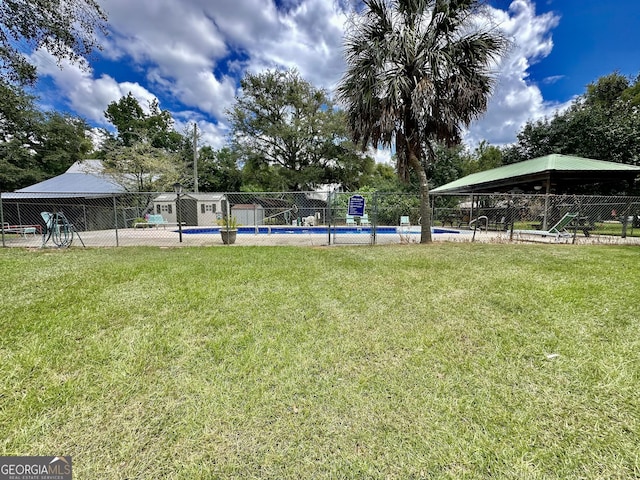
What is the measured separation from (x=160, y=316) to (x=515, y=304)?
427cm

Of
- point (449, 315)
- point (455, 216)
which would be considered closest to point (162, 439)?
point (449, 315)

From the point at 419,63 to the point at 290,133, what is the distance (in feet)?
55.0

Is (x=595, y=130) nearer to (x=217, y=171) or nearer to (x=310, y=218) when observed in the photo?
(x=310, y=218)

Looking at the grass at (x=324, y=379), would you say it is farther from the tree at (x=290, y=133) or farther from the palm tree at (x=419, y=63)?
the tree at (x=290, y=133)

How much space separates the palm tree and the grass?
588 centimetres

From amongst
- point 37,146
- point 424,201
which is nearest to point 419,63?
point 424,201

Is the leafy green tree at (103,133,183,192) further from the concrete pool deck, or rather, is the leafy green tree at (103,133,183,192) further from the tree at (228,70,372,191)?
the concrete pool deck

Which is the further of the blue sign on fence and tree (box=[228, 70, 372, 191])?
tree (box=[228, 70, 372, 191])

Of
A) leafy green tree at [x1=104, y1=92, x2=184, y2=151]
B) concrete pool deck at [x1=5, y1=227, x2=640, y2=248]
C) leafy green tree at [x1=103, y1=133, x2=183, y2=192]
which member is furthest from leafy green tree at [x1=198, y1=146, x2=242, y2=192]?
concrete pool deck at [x1=5, y1=227, x2=640, y2=248]

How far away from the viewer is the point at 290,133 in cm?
2291

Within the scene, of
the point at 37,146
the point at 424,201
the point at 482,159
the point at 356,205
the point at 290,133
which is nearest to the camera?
the point at 424,201

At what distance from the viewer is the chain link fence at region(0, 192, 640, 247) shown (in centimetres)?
1109

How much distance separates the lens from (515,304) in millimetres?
3344

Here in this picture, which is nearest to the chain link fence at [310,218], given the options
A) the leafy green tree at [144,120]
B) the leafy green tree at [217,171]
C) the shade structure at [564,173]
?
the shade structure at [564,173]
